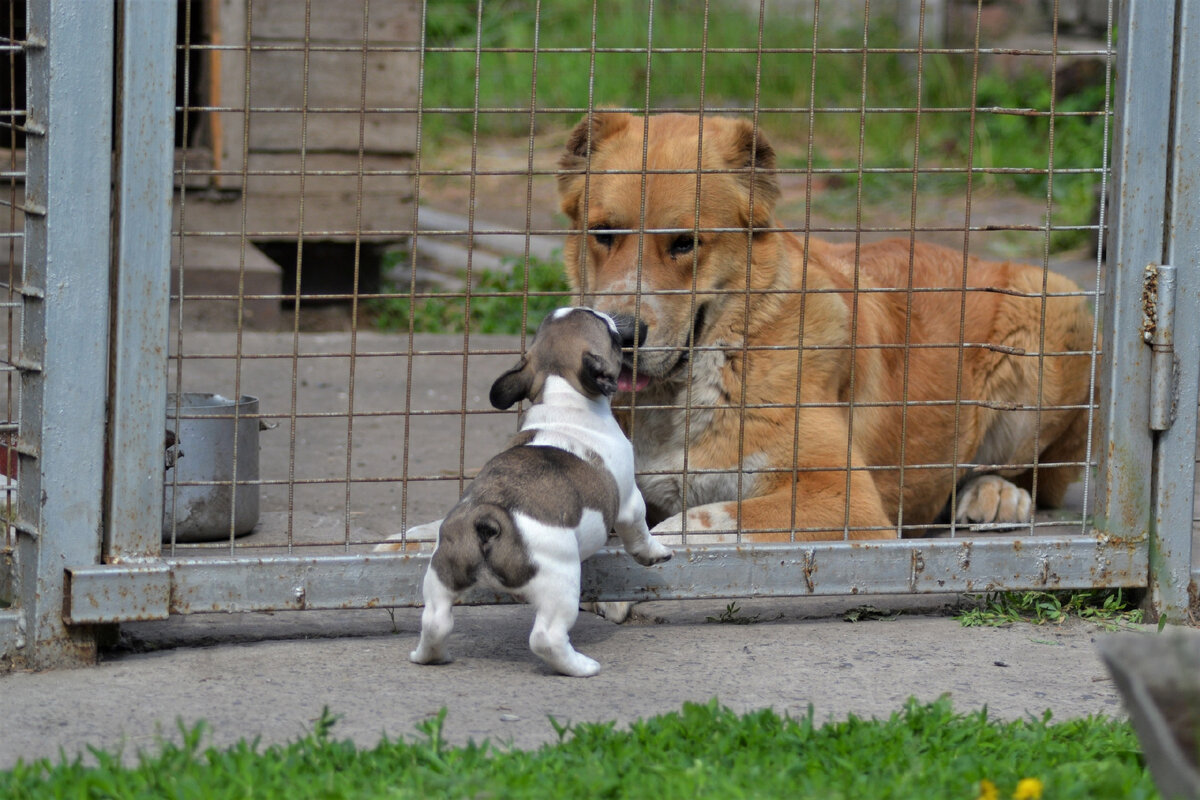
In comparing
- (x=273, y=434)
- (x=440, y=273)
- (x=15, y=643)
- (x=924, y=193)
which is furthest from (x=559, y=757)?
(x=924, y=193)

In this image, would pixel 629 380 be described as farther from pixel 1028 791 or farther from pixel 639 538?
pixel 1028 791

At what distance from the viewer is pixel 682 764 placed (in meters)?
2.32

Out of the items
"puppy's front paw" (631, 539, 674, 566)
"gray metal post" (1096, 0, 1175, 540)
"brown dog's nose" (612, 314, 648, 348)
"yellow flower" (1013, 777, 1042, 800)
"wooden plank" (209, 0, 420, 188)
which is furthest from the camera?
"wooden plank" (209, 0, 420, 188)

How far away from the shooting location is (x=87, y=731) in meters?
2.57

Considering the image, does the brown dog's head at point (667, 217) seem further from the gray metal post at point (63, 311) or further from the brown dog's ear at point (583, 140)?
the gray metal post at point (63, 311)

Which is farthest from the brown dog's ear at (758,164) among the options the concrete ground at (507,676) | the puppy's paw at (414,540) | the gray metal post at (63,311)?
the gray metal post at (63,311)

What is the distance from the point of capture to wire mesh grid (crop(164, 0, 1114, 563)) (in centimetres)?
330

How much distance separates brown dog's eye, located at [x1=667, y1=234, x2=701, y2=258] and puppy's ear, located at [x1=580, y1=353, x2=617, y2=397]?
2.85 feet

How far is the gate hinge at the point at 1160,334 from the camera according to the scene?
10.7 ft

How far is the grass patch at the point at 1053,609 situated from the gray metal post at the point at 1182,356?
0.31 feet

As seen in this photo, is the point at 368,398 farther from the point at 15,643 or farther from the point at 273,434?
the point at 15,643

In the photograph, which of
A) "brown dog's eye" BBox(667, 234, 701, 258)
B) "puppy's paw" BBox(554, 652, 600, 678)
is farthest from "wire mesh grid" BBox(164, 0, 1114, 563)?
"puppy's paw" BBox(554, 652, 600, 678)

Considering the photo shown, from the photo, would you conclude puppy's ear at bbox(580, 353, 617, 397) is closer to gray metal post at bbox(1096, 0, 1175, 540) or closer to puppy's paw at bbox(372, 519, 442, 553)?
puppy's paw at bbox(372, 519, 442, 553)

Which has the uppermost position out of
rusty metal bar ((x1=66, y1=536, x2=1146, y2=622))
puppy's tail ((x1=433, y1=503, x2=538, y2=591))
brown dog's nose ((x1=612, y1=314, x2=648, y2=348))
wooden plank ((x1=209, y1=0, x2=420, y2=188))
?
wooden plank ((x1=209, y1=0, x2=420, y2=188))
